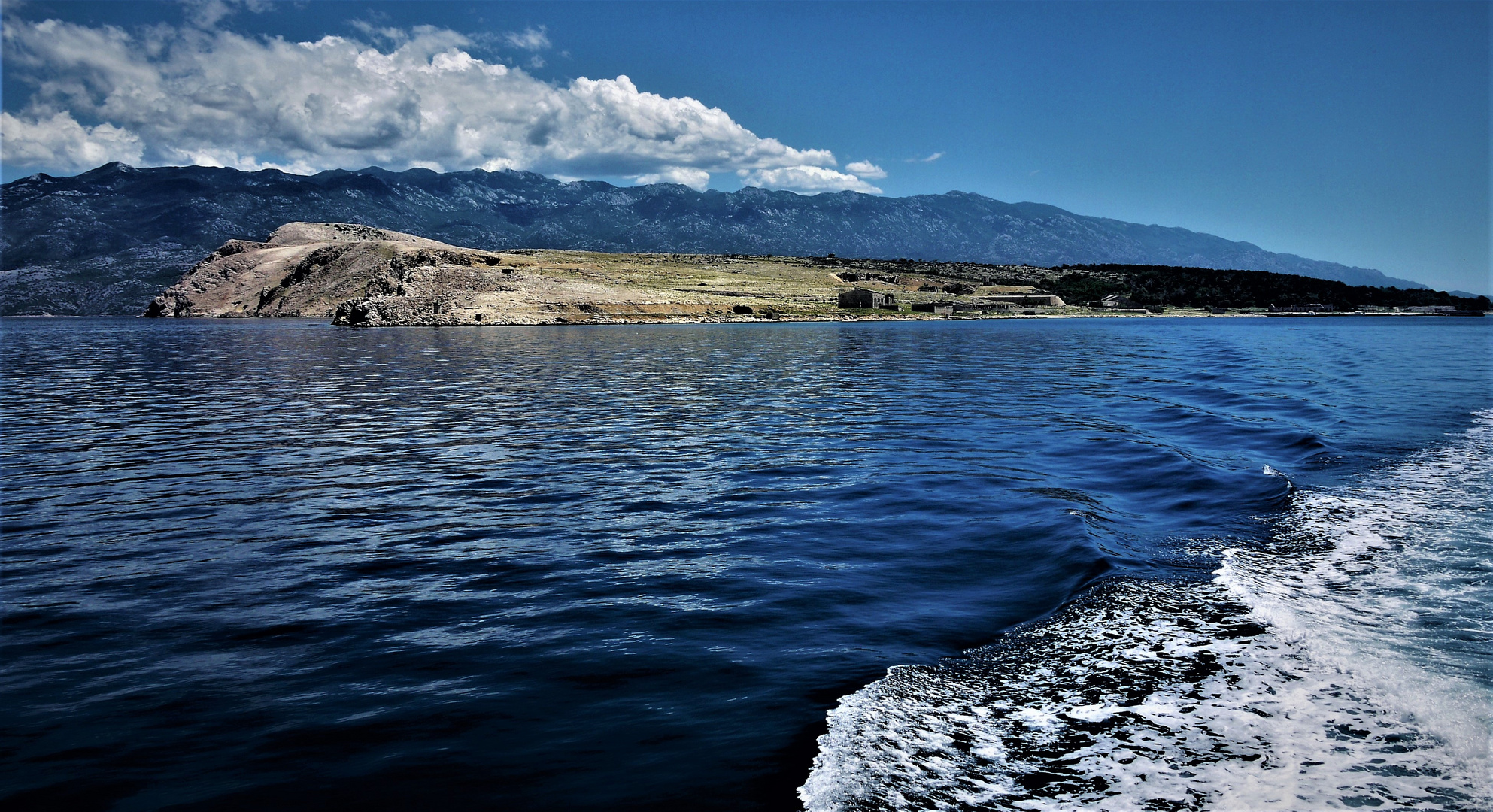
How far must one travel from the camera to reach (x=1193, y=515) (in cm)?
1452

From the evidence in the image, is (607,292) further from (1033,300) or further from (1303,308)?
(1303,308)

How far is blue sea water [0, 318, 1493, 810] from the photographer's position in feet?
20.3

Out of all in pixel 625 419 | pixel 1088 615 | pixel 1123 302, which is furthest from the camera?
pixel 1123 302

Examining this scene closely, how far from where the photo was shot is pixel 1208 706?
23.0ft

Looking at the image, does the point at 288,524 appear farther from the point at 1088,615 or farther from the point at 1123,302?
the point at 1123,302

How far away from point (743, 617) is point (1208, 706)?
4684 mm

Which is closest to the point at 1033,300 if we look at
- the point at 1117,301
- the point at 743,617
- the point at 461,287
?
the point at 1117,301

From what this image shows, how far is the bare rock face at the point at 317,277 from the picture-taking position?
10725cm

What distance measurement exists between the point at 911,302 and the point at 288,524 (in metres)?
139

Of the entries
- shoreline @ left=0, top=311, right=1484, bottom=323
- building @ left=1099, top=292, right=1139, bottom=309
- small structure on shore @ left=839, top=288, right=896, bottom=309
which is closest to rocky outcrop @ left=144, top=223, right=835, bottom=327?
shoreline @ left=0, top=311, right=1484, bottom=323

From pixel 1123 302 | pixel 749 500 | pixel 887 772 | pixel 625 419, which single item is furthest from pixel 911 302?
pixel 887 772

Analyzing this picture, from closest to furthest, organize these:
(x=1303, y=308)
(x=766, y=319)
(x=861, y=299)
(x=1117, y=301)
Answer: (x=766, y=319), (x=861, y=299), (x=1117, y=301), (x=1303, y=308)

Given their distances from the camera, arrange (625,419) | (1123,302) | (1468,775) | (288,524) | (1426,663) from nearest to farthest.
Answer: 1. (1468,775)
2. (1426,663)
3. (288,524)
4. (625,419)
5. (1123,302)

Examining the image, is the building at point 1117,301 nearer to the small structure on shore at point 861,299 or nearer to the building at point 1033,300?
the building at point 1033,300
